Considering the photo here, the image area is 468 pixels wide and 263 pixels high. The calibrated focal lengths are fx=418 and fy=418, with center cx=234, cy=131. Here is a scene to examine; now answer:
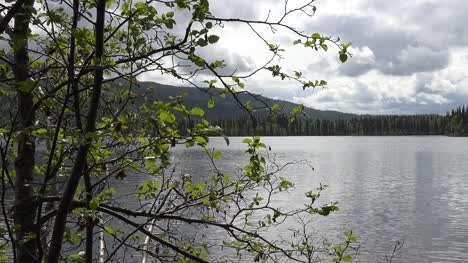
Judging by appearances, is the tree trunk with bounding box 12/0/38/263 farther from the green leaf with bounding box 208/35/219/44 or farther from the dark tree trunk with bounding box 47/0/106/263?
the green leaf with bounding box 208/35/219/44

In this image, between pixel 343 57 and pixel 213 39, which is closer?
pixel 213 39

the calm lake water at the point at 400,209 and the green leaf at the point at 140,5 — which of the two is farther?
the calm lake water at the point at 400,209

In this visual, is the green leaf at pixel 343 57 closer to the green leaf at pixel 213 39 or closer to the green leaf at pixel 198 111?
the green leaf at pixel 213 39

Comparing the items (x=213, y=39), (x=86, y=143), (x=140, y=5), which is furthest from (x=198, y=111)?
(x=140, y=5)

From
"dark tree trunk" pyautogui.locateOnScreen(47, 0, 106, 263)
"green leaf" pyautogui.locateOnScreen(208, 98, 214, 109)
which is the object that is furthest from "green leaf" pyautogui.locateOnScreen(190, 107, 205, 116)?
"dark tree trunk" pyautogui.locateOnScreen(47, 0, 106, 263)

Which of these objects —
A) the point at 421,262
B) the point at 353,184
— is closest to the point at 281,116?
the point at 421,262

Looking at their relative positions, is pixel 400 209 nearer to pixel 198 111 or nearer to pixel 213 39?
pixel 198 111

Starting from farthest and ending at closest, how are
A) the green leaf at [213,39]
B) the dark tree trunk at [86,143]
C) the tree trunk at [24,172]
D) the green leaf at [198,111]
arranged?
1. the tree trunk at [24,172]
2. the green leaf at [198,111]
3. the green leaf at [213,39]
4. the dark tree trunk at [86,143]

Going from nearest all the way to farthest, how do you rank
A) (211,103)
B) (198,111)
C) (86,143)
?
(86,143)
(198,111)
(211,103)

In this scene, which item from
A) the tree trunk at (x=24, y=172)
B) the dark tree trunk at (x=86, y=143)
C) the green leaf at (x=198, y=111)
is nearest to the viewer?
the dark tree trunk at (x=86, y=143)

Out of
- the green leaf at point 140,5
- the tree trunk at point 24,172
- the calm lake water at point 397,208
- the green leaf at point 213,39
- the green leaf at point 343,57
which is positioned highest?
the green leaf at point 140,5

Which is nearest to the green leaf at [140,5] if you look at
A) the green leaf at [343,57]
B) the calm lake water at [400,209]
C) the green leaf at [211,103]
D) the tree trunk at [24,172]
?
the green leaf at [211,103]

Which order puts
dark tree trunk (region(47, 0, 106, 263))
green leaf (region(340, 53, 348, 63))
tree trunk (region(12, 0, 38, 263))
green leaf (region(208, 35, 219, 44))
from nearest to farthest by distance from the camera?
dark tree trunk (region(47, 0, 106, 263)) < green leaf (region(208, 35, 219, 44)) < green leaf (region(340, 53, 348, 63)) < tree trunk (region(12, 0, 38, 263))

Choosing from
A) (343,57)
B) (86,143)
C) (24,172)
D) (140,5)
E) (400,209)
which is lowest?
(400,209)
